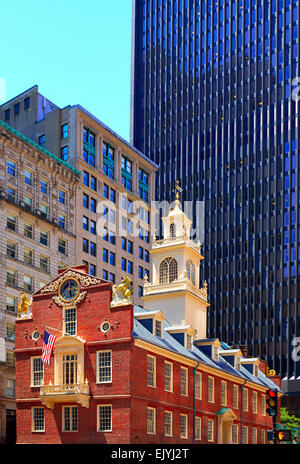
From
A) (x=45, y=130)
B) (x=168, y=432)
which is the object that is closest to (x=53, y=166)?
(x=45, y=130)

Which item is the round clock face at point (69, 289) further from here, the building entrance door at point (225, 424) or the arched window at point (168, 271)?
the building entrance door at point (225, 424)

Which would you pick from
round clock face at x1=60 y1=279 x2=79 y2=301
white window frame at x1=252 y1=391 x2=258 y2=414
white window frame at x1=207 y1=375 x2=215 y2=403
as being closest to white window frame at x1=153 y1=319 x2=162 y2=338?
round clock face at x1=60 y1=279 x2=79 y2=301

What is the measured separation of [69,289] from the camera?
2124 inches

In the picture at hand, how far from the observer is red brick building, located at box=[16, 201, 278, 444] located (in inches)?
1976

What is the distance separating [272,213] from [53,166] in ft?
234

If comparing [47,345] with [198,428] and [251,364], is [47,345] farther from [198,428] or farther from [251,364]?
[251,364]

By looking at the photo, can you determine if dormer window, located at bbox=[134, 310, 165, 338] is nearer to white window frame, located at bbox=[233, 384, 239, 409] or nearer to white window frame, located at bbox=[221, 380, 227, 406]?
white window frame, located at bbox=[221, 380, 227, 406]

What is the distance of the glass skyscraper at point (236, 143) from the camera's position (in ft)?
476

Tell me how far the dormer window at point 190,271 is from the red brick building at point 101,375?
952cm

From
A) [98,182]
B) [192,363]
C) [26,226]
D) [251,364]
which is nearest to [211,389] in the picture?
[192,363]

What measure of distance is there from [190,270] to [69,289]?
18681 mm

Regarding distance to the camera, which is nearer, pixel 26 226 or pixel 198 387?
pixel 198 387

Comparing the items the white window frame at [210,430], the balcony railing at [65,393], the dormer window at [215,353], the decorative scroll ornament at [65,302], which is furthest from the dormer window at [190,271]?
the balcony railing at [65,393]

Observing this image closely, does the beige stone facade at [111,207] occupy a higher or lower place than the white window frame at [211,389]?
higher
